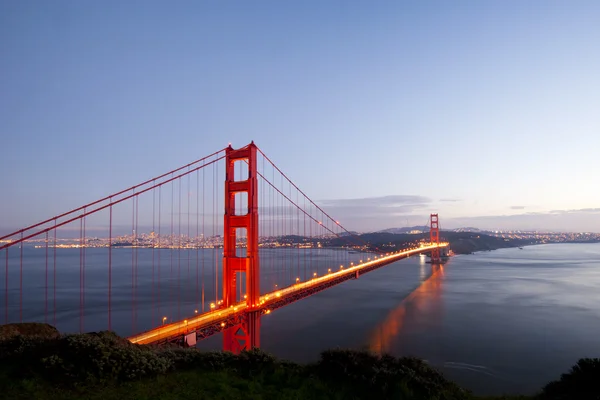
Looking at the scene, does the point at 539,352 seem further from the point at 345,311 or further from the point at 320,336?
the point at 345,311

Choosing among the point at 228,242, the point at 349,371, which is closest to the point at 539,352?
the point at 228,242

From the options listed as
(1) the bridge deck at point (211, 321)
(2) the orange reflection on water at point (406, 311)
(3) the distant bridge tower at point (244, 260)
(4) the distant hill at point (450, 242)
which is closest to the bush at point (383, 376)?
(1) the bridge deck at point (211, 321)

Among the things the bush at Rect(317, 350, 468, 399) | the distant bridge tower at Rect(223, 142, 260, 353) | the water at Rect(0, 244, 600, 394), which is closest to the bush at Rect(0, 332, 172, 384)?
the bush at Rect(317, 350, 468, 399)

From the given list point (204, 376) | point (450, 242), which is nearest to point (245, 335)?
point (204, 376)

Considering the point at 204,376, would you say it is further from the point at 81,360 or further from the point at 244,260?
the point at 244,260

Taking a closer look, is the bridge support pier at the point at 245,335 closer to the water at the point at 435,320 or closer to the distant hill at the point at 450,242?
the water at the point at 435,320

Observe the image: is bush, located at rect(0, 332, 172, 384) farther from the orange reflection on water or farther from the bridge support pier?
the orange reflection on water
